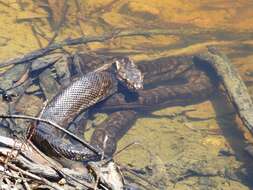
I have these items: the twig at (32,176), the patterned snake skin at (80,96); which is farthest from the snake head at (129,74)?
the twig at (32,176)

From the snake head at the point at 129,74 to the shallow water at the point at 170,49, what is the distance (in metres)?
0.55

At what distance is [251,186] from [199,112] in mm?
1758

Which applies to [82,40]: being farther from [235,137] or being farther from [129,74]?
[235,137]

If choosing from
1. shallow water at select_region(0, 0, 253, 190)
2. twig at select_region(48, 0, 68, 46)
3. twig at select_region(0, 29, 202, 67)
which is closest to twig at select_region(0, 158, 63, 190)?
shallow water at select_region(0, 0, 253, 190)

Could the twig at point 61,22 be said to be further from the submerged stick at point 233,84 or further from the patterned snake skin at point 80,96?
the submerged stick at point 233,84

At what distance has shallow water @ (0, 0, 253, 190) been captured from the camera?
5.79 metres

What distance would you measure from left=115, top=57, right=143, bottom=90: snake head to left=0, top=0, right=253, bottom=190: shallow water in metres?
0.55

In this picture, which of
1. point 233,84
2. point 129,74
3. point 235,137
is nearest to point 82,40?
point 129,74

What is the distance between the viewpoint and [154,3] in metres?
9.59

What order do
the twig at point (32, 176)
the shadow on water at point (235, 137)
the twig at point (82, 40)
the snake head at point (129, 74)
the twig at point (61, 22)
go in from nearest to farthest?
the twig at point (32, 176), the shadow on water at point (235, 137), the twig at point (82, 40), the snake head at point (129, 74), the twig at point (61, 22)

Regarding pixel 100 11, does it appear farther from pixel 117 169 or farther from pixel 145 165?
pixel 117 169

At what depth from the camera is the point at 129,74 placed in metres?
6.90

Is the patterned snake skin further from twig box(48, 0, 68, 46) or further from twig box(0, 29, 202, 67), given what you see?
twig box(48, 0, 68, 46)

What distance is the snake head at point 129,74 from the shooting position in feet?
22.4
